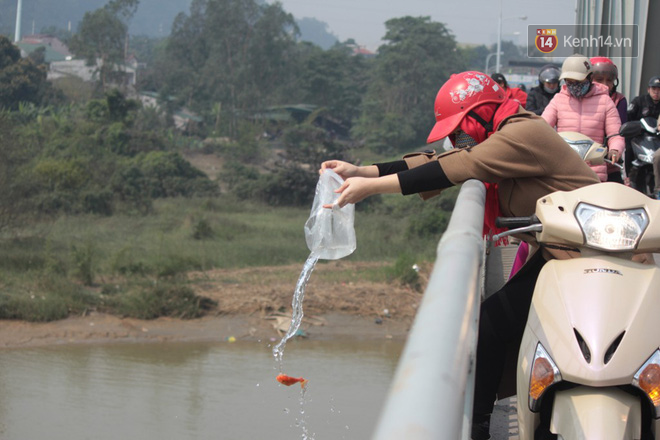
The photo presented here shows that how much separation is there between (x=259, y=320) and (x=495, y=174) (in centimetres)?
1598

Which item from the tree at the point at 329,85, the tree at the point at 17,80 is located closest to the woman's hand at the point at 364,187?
the tree at the point at 17,80

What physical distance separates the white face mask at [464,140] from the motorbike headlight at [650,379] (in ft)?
3.67

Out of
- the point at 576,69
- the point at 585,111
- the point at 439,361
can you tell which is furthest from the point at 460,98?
the point at 585,111

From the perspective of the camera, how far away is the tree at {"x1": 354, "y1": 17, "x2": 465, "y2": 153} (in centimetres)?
5644

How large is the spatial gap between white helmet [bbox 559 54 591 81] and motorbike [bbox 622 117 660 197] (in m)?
1.19

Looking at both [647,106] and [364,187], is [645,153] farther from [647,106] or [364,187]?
[364,187]

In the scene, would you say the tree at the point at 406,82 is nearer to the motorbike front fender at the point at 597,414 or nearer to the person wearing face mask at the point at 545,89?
the person wearing face mask at the point at 545,89

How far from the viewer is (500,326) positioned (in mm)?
2947

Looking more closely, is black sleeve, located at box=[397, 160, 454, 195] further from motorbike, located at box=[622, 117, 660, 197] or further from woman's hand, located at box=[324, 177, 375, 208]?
motorbike, located at box=[622, 117, 660, 197]

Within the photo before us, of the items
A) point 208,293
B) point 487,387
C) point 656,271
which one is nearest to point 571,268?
point 656,271

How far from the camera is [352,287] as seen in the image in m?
20.6

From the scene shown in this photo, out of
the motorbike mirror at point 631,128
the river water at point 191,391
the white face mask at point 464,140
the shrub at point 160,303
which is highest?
the motorbike mirror at point 631,128

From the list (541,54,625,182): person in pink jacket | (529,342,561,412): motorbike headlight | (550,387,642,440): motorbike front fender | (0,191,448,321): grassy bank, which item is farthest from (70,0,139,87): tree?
(550,387,642,440): motorbike front fender

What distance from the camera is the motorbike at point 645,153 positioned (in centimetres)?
808
